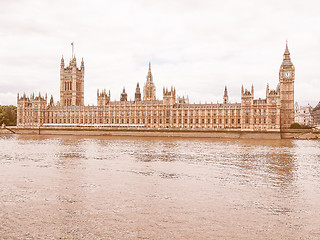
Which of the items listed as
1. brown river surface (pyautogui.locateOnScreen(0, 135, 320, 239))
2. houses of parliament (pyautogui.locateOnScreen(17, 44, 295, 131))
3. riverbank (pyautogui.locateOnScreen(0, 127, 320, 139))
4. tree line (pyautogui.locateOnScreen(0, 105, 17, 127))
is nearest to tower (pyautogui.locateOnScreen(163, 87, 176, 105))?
houses of parliament (pyautogui.locateOnScreen(17, 44, 295, 131))

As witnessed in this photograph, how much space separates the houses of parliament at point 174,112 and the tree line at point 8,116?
4.88m

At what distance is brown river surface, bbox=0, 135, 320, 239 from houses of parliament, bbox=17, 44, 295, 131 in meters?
70.7

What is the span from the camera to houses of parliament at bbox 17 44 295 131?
349 ft

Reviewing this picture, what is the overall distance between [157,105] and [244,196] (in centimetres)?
9776

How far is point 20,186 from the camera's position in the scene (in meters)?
26.2

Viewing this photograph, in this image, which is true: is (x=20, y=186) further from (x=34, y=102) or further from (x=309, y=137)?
(x=34, y=102)

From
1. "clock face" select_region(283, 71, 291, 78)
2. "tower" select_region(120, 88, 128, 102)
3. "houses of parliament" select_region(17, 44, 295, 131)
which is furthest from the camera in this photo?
"tower" select_region(120, 88, 128, 102)

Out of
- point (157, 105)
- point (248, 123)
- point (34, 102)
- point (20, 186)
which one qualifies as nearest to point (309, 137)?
point (248, 123)

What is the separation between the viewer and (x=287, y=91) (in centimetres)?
11994

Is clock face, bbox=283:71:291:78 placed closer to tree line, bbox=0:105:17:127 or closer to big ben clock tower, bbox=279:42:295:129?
big ben clock tower, bbox=279:42:295:129

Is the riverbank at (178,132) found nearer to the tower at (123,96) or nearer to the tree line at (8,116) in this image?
the tree line at (8,116)

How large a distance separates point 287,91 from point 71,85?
92.8 meters

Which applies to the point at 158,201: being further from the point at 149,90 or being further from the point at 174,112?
the point at 149,90

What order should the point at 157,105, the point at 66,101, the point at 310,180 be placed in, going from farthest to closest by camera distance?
the point at 66,101
the point at 157,105
the point at 310,180
